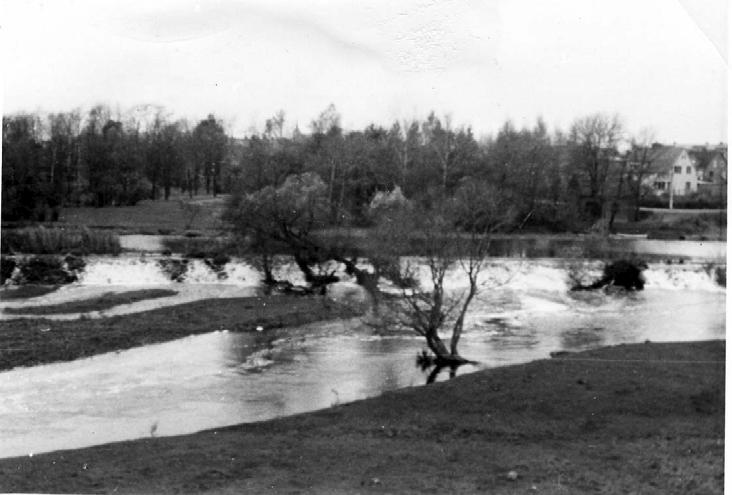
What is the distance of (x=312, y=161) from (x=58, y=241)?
4458 mm

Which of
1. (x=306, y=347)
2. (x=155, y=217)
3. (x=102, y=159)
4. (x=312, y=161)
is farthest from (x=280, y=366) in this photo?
(x=102, y=159)

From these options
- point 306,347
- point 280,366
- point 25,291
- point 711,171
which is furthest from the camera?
point 25,291

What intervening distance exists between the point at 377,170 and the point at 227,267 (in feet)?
10.3

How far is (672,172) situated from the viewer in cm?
1146

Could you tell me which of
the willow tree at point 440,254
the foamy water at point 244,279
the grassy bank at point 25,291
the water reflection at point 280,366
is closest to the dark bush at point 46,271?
the grassy bank at point 25,291

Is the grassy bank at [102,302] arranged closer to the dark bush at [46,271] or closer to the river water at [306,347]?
the river water at [306,347]

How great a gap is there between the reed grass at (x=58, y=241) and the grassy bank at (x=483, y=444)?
384cm

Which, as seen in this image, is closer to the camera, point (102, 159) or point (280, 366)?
point (102, 159)

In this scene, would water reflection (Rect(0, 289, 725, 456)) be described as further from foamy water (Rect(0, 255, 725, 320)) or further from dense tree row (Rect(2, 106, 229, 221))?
dense tree row (Rect(2, 106, 229, 221))

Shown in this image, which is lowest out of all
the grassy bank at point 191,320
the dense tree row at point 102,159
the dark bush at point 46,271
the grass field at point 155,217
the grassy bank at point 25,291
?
the grassy bank at point 191,320

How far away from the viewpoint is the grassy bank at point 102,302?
12.0 meters

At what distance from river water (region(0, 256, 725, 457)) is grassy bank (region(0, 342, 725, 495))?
51 centimetres

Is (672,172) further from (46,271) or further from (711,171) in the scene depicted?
(46,271)

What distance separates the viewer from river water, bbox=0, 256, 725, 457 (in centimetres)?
1049
